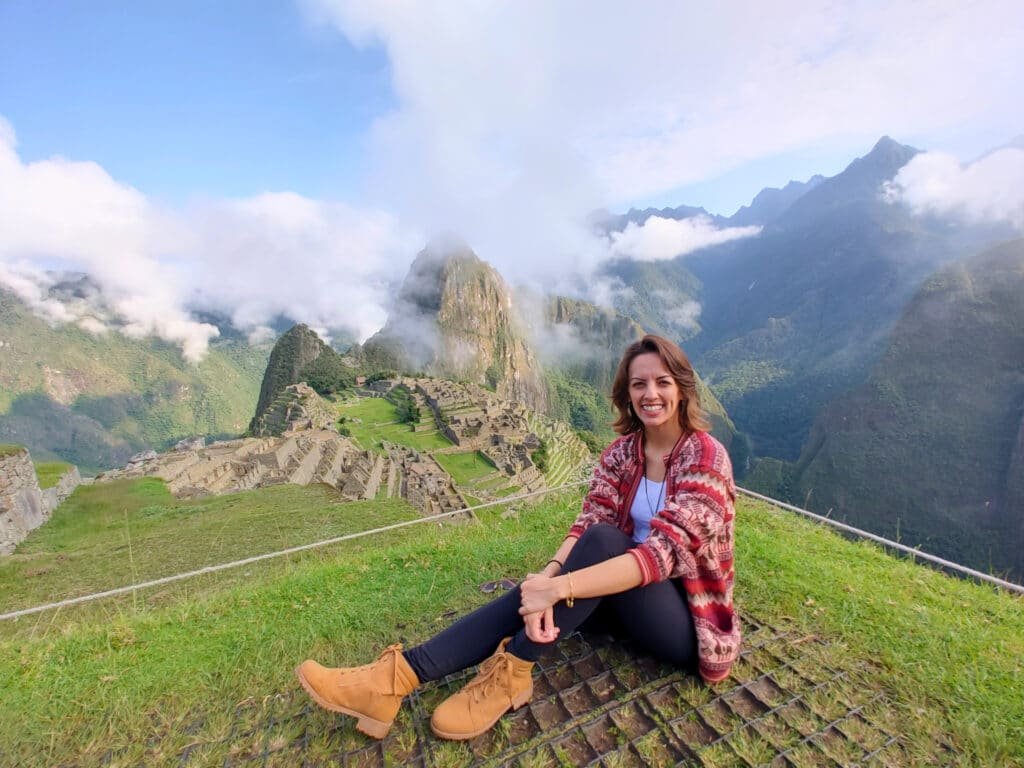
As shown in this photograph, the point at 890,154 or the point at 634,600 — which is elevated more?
the point at 890,154

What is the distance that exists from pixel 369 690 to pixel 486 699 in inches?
17.4

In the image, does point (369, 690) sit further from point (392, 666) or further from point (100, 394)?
point (100, 394)

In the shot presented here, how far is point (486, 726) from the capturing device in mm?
1677

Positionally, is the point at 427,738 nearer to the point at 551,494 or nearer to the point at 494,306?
the point at 551,494

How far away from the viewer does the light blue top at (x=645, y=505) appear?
6.73ft

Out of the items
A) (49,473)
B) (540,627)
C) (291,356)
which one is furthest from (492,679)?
(291,356)

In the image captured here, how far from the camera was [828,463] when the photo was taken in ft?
208

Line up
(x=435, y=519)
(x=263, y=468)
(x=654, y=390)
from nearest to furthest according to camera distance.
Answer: (x=654, y=390), (x=435, y=519), (x=263, y=468)

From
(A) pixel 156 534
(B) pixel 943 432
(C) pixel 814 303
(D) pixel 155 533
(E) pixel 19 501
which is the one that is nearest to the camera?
(A) pixel 156 534

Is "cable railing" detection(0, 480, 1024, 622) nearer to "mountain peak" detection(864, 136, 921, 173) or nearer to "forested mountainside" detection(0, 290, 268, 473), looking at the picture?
"forested mountainside" detection(0, 290, 268, 473)

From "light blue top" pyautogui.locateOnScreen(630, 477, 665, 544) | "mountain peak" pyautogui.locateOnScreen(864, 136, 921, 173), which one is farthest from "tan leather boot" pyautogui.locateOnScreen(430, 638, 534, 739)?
"mountain peak" pyautogui.locateOnScreen(864, 136, 921, 173)

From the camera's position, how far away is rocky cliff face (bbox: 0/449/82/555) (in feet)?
27.2

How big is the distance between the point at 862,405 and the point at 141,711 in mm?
85951

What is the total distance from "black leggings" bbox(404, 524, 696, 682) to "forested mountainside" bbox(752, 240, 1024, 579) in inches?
2275
